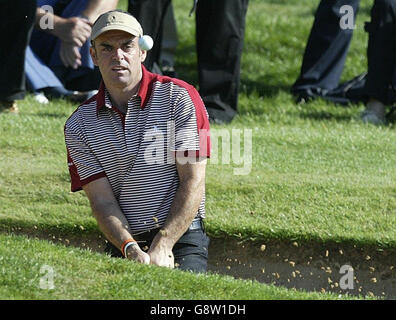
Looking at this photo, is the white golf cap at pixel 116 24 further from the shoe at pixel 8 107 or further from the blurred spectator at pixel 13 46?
the shoe at pixel 8 107

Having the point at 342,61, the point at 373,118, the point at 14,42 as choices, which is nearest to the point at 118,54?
the point at 14,42

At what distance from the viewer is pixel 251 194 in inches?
278

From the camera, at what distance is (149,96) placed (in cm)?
573

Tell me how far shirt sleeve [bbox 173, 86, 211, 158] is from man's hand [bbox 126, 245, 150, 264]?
0.57 metres

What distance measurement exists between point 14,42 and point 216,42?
162 centimetres

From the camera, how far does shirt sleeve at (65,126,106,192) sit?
5730mm

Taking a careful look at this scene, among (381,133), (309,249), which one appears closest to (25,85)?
(381,133)

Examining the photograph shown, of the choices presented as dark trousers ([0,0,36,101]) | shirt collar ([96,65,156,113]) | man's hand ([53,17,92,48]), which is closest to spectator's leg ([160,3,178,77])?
man's hand ([53,17,92,48])

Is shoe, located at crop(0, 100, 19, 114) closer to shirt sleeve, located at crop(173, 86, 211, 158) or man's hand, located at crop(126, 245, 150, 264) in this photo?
shirt sleeve, located at crop(173, 86, 211, 158)

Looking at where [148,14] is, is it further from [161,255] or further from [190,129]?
[161,255]

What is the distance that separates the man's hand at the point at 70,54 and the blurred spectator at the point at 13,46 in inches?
12.2

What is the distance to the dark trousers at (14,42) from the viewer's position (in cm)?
855

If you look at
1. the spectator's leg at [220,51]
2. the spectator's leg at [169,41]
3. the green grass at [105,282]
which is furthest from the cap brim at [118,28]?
the spectator's leg at [169,41]
